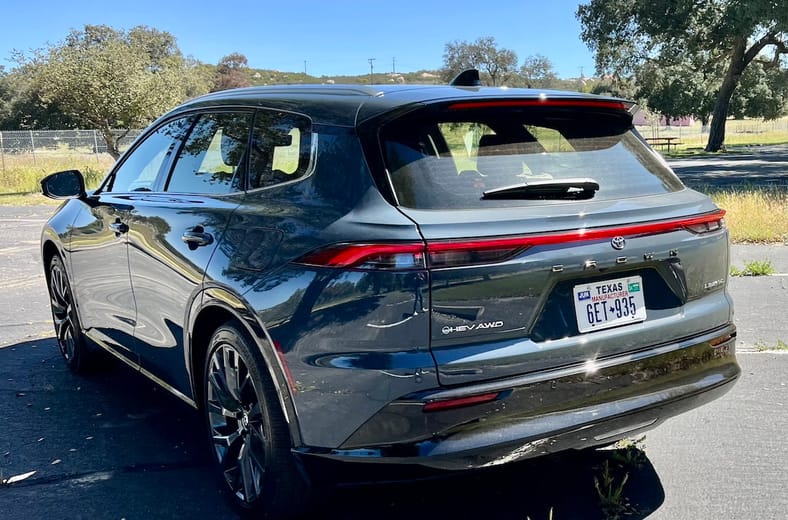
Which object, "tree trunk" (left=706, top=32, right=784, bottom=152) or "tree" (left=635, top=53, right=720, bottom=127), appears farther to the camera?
"tree" (left=635, top=53, right=720, bottom=127)

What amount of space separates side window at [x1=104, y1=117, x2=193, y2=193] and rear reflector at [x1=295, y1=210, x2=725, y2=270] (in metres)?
1.80

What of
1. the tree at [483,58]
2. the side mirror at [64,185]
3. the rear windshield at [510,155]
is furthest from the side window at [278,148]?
the tree at [483,58]

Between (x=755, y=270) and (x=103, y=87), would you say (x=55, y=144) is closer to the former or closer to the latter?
(x=103, y=87)

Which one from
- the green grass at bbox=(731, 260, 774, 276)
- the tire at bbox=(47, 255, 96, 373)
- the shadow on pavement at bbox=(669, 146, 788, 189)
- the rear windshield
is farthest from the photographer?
the shadow on pavement at bbox=(669, 146, 788, 189)

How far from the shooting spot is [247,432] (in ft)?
10.2

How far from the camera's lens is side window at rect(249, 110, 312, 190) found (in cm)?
304

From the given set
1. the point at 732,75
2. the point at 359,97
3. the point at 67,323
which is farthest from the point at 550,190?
the point at 732,75

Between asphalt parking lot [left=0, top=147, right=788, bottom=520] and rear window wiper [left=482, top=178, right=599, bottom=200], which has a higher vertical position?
rear window wiper [left=482, top=178, right=599, bottom=200]

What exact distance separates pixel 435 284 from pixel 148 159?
8.54 feet

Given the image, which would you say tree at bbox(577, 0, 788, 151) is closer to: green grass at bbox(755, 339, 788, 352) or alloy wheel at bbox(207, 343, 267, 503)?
green grass at bbox(755, 339, 788, 352)

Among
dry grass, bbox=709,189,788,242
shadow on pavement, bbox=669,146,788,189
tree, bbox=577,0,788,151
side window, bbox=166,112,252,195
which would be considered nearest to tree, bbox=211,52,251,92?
tree, bbox=577,0,788,151

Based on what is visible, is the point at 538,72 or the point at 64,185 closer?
the point at 64,185

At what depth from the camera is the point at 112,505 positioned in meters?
3.36

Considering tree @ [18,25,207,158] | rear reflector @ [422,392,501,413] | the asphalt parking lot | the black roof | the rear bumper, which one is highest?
tree @ [18,25,207,158]
